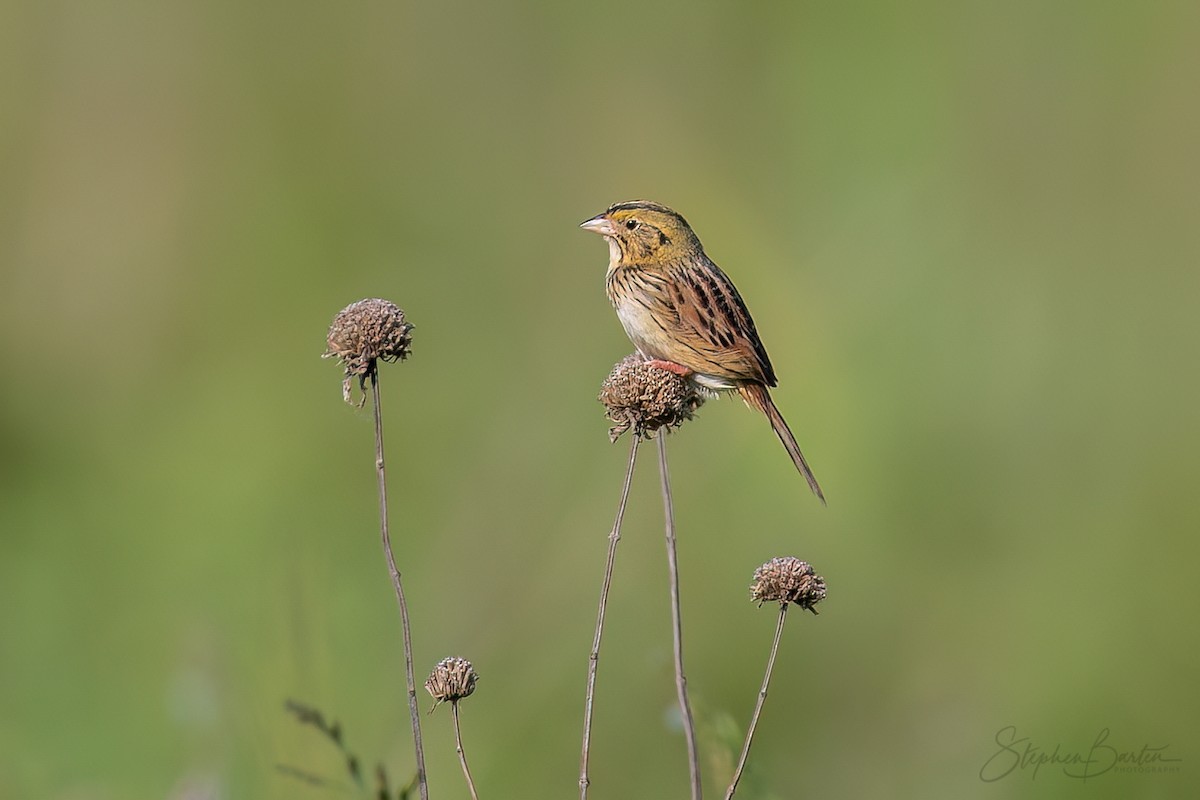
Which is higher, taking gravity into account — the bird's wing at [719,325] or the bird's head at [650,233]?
the bird's head at [650,233]

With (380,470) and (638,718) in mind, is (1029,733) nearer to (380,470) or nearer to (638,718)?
(638,718)

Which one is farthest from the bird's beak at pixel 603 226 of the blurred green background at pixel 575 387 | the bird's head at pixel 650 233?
the blurred green background at pixel 575 387

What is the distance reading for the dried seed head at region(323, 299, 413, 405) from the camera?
7.27ft

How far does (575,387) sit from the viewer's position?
5234 millimetres

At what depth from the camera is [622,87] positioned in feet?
19.3

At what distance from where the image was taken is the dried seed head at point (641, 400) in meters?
2.50

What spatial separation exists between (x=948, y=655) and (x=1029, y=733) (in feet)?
1.26

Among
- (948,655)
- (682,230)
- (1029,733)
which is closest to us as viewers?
(682,230)

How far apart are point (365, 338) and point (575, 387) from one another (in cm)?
303

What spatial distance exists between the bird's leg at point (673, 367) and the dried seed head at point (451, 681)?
81 centimetres

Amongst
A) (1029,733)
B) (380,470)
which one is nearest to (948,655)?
(1029,733)

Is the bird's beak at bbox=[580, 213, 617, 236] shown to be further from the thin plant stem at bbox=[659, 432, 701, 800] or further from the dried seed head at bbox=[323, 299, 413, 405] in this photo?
the thin plant stem at bbox=[659, 432, 701, 800]

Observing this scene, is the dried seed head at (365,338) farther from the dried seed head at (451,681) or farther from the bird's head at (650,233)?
the bird's head at (650,233)

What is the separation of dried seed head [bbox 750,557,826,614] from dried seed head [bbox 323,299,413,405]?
27.1 inches
